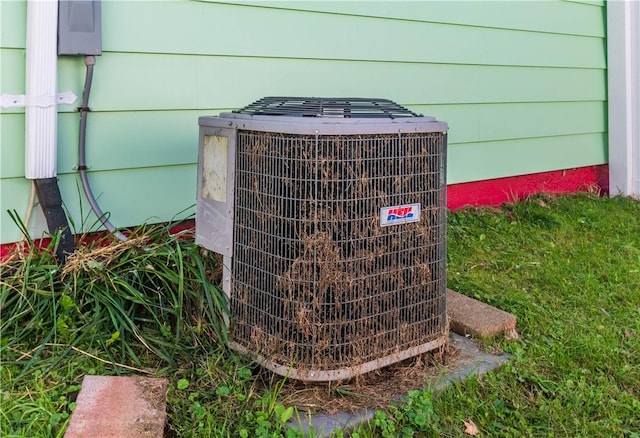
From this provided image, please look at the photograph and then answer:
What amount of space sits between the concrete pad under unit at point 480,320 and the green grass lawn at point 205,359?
0.20 ft

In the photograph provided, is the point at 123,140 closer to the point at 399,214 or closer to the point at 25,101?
the point at 25,101

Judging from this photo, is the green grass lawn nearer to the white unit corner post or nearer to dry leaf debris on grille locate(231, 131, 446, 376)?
dry leaf debris on grille locate(231, 131, 446, 376)

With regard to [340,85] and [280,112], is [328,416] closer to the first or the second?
[280,112]

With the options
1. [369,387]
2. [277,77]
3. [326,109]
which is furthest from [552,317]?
[277,77]

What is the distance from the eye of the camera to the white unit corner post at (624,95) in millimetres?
4832

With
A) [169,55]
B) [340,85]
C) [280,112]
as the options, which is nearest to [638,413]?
[280,112]

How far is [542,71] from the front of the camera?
4.48 metres

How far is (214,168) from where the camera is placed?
2.25 m

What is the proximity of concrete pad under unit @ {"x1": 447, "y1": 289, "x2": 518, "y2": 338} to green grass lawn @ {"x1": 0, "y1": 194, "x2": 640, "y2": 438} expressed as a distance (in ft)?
0.20

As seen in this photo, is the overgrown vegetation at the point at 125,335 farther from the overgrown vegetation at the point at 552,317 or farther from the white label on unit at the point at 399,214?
the white label on unit at the point at 399,214

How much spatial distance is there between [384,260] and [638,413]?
988mm

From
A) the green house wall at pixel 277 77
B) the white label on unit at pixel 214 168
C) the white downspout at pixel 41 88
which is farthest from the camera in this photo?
the green house wall at pixel 277 77

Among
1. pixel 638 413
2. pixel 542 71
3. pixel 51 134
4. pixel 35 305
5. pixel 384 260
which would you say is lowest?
pixel 638 413

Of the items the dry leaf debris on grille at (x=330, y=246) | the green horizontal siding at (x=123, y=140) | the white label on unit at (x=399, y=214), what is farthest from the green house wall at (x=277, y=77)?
the white label on unit at (x=399, y=214)
